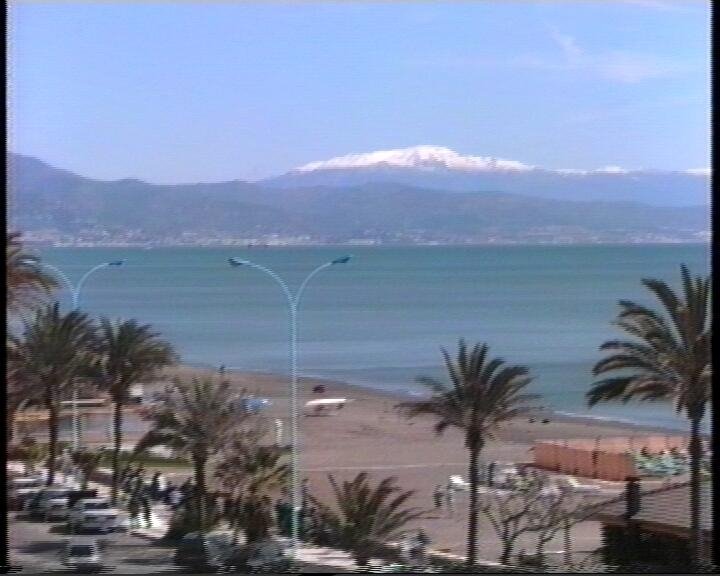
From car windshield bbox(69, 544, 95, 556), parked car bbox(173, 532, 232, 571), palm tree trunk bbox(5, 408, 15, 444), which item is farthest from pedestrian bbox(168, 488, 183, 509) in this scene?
palm tree trunk bbox(5, 408, 15, 444)

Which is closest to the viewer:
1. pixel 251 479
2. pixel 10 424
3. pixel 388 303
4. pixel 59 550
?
pixel 59 550

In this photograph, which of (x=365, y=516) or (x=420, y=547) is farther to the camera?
(x=365, y=516)

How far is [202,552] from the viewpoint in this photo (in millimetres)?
7250

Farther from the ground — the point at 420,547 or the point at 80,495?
the point at 80,495

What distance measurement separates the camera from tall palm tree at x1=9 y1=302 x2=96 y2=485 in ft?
24.7

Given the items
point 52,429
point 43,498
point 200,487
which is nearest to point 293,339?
point 200,487

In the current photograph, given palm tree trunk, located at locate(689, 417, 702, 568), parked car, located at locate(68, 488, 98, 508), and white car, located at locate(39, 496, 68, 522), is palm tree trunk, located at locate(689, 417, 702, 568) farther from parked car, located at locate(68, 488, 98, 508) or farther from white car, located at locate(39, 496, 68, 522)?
white car, located at locate(39, 496, 68, 522)

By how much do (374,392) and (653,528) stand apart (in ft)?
6.25

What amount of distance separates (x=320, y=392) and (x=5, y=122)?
2692 mm

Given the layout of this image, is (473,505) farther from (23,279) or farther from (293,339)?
(23,279)

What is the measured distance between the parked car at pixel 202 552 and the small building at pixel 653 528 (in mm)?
2251

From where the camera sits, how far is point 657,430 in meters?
7.48

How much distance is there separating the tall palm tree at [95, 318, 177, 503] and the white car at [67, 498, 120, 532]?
33cm

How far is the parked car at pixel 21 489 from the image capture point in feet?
23.4
